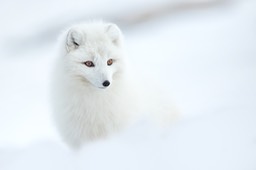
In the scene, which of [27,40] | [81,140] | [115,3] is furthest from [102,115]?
[115,3]

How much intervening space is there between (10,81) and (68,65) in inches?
214

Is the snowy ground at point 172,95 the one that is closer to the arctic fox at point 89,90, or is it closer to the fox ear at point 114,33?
the arctic fox at point 89,90

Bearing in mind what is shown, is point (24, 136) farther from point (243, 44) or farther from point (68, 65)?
point (243, 44)

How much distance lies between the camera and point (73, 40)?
16.1 feet

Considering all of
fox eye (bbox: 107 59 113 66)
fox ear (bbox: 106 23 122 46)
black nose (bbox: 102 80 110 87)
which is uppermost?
fox ear (bbox: 106 23 122 46)

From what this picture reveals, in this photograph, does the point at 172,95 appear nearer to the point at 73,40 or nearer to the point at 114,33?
the point at 114,33

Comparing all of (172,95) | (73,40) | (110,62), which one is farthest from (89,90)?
(172,95)

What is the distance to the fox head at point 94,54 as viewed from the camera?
15.6 feet

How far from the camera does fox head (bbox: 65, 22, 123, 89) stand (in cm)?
475

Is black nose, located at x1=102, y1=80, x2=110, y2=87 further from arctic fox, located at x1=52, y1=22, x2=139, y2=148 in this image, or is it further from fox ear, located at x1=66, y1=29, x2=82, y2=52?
fox ear, located at x1=66, y1=29, x2=82, y2=52

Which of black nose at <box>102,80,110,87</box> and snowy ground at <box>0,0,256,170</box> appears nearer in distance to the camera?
snowy ground at <box>0,0,256,170</box>

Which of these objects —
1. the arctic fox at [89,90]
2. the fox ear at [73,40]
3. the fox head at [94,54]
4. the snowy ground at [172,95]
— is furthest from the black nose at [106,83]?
the snowy ground at [172,95]

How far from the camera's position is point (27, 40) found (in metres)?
14.6

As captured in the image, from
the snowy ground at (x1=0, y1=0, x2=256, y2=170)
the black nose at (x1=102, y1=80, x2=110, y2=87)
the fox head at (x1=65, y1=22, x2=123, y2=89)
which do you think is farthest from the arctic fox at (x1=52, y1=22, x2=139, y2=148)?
the snowy ground at (x1=0, y1=0, x2=256, y2=170)
